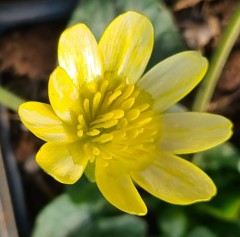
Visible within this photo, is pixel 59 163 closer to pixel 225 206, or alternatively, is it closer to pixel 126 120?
pixel 126 120

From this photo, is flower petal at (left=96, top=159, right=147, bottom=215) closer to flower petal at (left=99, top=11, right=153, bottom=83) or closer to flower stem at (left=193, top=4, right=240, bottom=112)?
→ flower petal at (left=99, top=11, right=153, bottom=83)

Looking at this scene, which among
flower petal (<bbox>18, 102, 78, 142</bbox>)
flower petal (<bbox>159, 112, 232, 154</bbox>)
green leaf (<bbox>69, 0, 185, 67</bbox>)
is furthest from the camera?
green leaf (<bbox>69, 0, 185, 67</bbox>)

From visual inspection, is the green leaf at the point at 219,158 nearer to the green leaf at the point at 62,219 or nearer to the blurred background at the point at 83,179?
the blurred background at the point at 83,179

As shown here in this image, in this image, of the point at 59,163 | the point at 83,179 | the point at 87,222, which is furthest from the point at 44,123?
the point at 87,222

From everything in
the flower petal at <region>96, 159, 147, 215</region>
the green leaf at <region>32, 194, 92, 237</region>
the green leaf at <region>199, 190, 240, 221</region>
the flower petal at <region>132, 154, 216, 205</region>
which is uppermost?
the flower petal at <region>96, 159, 147, 215</region>

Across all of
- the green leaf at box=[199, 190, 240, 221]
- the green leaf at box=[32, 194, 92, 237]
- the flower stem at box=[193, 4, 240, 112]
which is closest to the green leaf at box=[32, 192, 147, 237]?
the green leaf at box=[32, 194, 92, 237]

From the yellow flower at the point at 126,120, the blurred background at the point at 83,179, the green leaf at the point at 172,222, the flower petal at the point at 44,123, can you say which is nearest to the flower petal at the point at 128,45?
the yellow flower at the point at 126,120
